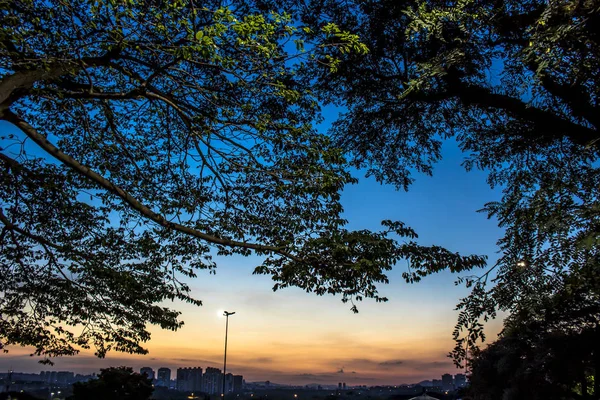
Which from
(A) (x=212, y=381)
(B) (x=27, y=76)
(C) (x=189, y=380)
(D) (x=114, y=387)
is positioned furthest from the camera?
(A) (x=212, y=381)

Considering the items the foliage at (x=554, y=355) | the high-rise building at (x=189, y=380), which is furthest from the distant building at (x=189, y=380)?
the foliage at (x=554, y=355)

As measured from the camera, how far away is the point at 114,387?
32.8 meters

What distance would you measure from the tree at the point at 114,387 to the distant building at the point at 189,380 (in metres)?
141

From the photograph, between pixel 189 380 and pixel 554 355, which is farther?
pixel 189 380

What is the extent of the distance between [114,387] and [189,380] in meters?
153

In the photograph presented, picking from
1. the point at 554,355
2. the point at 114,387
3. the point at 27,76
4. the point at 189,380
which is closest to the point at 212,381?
the point at 189,380

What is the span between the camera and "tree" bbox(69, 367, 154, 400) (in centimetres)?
3232

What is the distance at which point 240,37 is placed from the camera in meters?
5.45

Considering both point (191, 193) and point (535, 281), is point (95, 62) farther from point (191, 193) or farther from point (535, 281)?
point (535, 281)

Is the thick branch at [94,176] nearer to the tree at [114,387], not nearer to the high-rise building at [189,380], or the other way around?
the tree at [114,387]

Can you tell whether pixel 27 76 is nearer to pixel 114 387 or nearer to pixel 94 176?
pixel 94 176

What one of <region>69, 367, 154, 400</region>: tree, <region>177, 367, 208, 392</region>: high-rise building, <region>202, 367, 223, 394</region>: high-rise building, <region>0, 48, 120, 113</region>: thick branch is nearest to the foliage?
<region>0, 48, 120, 113</region>: thick branch

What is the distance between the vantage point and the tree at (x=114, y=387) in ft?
106

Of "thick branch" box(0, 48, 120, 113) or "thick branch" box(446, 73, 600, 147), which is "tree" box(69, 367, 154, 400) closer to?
"thick branch" box(0, 48, 120, 113)
